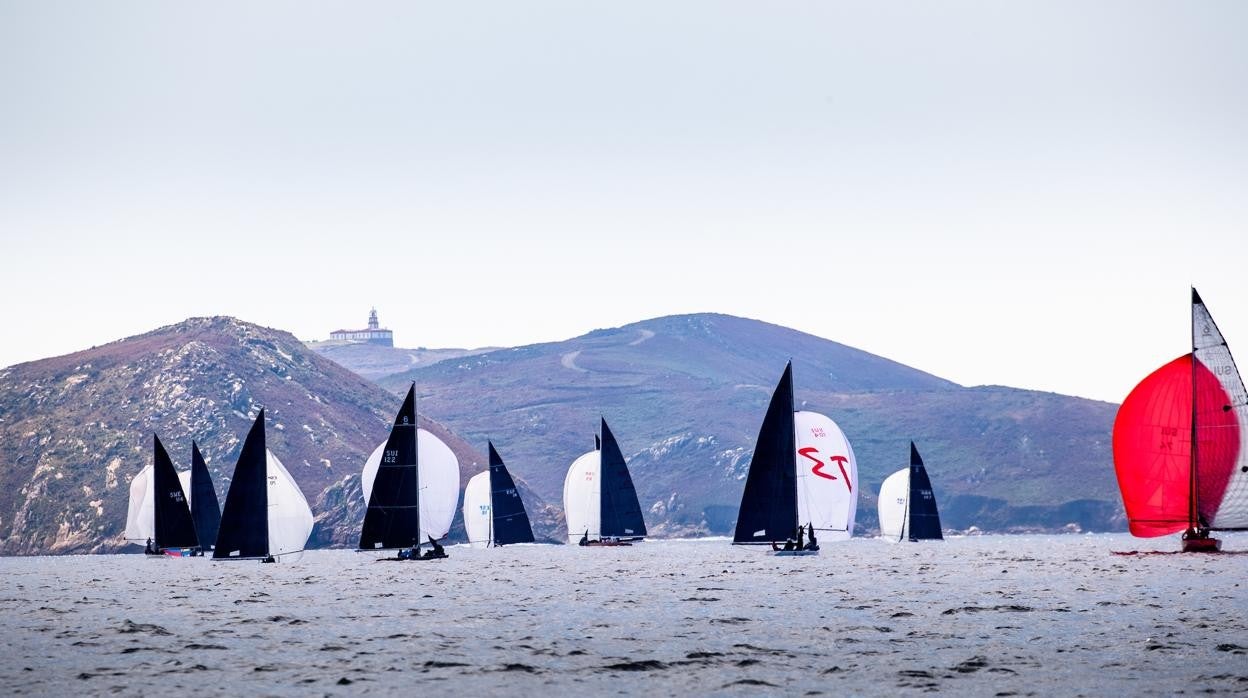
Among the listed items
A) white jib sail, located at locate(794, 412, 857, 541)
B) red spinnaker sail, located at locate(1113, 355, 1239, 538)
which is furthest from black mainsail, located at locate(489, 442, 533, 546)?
red spinnaker sail, located at locate(1113, 355, 1239, 538)

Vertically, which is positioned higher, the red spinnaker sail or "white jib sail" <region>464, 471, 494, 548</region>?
the red spinnaker sail

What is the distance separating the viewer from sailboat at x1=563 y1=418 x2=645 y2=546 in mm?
118125

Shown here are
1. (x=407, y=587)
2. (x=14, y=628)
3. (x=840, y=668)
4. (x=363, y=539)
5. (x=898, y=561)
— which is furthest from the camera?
(x=898, y=561)

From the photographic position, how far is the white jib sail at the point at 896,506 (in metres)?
137

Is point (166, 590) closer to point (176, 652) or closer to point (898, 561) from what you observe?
point (176, 652)

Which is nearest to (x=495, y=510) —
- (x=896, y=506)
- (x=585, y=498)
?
(x=585, y=498)

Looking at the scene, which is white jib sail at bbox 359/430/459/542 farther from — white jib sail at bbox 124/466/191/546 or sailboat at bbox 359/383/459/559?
white jib sail at bbox 124/466/191/546

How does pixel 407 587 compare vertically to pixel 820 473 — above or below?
below

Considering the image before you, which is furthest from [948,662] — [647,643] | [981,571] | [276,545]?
[276,545]

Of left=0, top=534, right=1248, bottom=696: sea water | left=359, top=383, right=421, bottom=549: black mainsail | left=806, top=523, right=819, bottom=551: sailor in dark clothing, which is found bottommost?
left=0, top=534, right=1248, bottom=696: sea water

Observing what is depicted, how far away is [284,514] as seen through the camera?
281ft

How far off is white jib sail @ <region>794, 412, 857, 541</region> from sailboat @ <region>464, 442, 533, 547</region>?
43.8m

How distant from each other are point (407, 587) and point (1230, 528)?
119ft

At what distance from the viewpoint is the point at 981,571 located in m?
83.8
